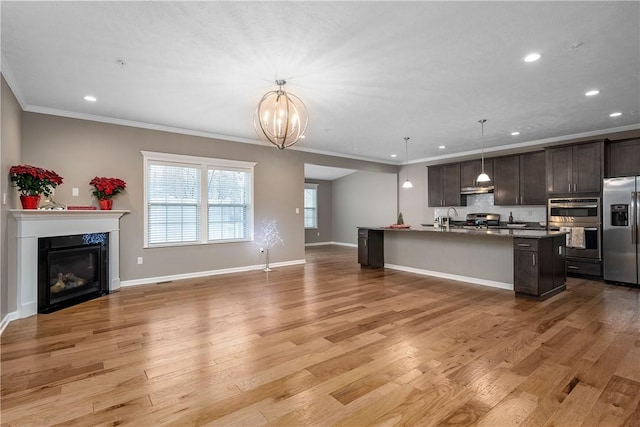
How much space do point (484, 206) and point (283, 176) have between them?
485cm

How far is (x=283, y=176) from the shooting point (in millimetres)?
6895

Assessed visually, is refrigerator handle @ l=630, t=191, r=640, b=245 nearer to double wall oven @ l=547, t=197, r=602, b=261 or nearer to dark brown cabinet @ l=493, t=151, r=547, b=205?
double wall oven @ l=547, t=197, r=602, b=261

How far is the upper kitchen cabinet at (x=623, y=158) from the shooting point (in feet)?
16.9

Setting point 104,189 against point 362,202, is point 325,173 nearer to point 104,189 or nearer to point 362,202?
point 362,202

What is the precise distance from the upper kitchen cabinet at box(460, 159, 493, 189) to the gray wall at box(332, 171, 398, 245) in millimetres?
2142

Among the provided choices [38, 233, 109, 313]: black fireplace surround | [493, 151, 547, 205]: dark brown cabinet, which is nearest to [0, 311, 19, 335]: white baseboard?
[38, 233, 109, 313]: black fireplace surround

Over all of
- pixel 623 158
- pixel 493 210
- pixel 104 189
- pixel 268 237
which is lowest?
pixel 268 237

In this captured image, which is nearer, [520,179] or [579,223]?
[579,223]

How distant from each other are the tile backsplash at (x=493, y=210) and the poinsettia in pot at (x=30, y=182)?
8001 millimetres

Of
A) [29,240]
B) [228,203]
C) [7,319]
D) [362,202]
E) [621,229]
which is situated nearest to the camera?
[7,319]

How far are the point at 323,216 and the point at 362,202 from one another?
1.69 metres

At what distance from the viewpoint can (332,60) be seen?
3.13 metres

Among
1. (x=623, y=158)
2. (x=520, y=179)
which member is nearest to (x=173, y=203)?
(x=520, y=179)

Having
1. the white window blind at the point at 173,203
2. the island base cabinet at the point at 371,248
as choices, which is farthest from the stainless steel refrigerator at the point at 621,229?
the white window blind at the point at 173,203
